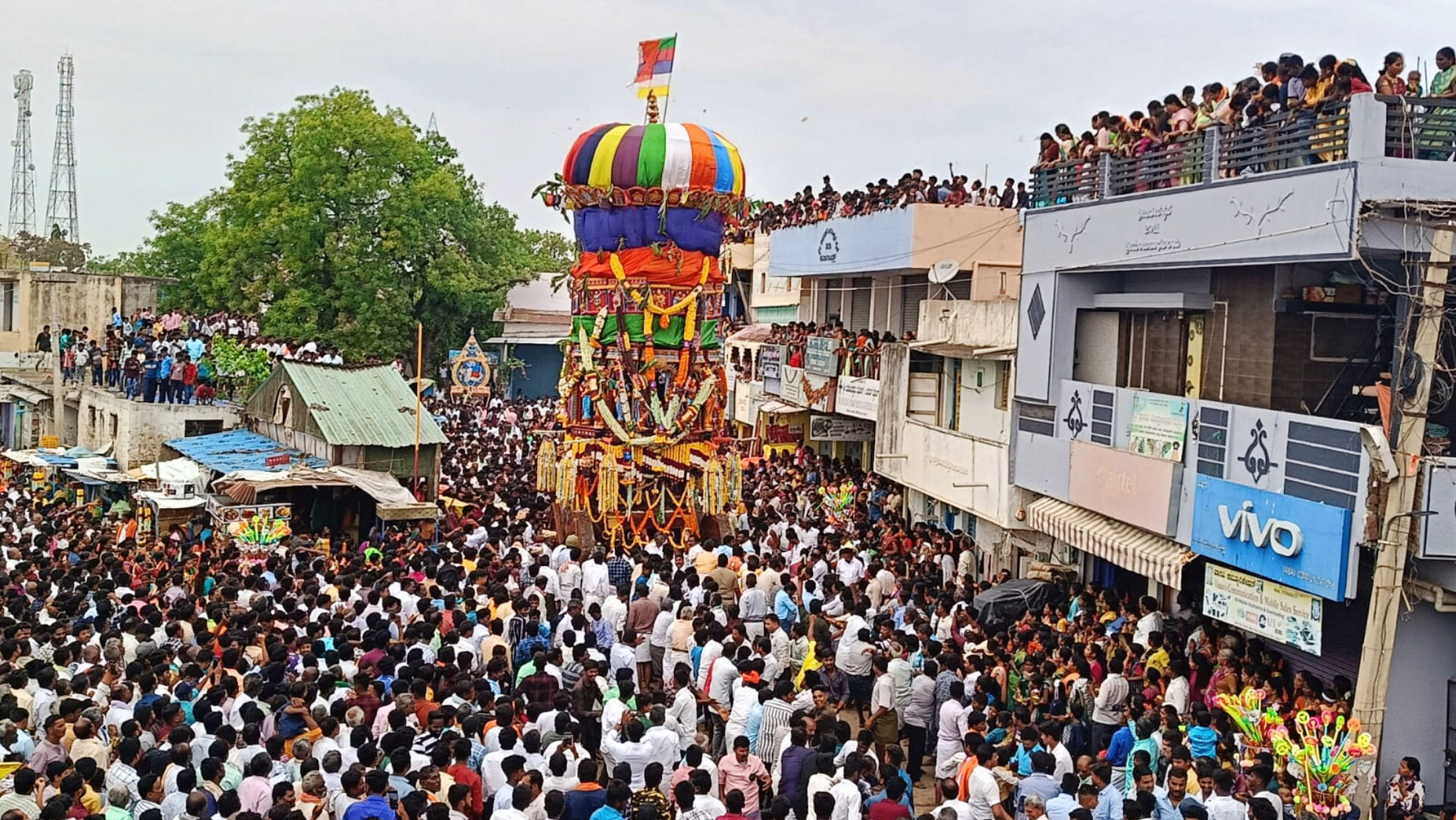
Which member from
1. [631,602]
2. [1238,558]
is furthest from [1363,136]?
[631,602]

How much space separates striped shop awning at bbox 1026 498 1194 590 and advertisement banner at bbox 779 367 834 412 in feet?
28.8

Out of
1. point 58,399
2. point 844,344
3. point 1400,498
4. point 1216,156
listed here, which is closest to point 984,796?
point 1400,498

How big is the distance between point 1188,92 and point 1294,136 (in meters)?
2.17

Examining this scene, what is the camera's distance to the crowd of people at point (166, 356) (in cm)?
2584

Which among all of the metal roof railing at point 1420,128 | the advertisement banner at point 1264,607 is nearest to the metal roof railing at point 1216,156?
the metal roof railing at point 1420,128

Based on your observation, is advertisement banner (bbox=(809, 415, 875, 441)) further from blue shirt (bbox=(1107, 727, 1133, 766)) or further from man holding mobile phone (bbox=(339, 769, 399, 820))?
man holding mobile phone (bbox=(339, 769, 399, 820))

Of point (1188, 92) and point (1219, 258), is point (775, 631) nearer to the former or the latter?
point (1219, 258)

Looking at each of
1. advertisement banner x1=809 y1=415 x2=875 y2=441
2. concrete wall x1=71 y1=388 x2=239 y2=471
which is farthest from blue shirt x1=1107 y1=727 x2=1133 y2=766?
concrete wall x1=71 y1=388 x2=239 y2=471

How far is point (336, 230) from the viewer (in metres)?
37.8

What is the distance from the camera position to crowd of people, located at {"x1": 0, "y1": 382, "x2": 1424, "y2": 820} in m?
8.59

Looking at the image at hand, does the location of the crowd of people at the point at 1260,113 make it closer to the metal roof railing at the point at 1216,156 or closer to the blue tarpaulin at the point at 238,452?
the metal roof railing at the point at 1216,156

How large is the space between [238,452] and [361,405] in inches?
79.2

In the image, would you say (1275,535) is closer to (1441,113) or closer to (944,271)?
(1441,113)

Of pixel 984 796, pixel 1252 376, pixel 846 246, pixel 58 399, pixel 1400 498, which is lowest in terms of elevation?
pixel 984 796
